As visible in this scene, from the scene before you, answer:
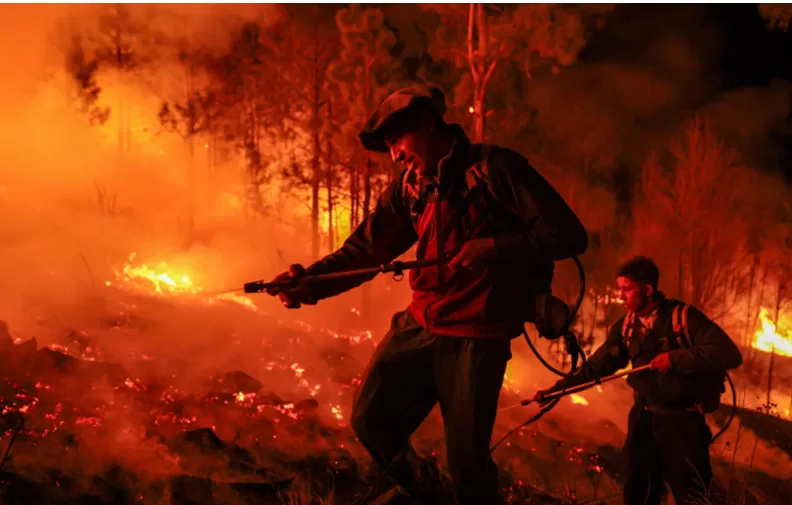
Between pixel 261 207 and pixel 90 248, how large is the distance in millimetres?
5599

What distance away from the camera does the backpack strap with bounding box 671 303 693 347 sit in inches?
147

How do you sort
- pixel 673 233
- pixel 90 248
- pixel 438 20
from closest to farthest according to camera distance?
pixel 90 248 < pixel 438 20 < pixel 673 233

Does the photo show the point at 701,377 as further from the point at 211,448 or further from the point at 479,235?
the point at 211,448

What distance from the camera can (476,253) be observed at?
8.34 ft

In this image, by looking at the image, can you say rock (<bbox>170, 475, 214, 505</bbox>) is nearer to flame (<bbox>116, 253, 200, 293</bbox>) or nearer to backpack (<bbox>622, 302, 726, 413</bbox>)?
backpack (<bbox>622, 302, 726, 413</bbox>)

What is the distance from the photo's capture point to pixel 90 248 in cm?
1036

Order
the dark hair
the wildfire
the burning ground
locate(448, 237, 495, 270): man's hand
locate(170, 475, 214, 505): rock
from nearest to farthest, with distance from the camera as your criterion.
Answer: locate(448, 237, 495, 270): man's hand → locate(170, 475, 214, 505): rock → the dark hair → the burning ground → the wildfire

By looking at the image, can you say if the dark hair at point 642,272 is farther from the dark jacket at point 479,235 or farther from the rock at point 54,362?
the rock at point 54,362

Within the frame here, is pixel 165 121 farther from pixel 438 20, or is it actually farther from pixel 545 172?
pixel 545 172

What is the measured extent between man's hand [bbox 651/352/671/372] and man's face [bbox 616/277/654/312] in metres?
0.35

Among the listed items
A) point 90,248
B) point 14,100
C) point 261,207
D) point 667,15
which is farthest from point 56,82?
point 667,15

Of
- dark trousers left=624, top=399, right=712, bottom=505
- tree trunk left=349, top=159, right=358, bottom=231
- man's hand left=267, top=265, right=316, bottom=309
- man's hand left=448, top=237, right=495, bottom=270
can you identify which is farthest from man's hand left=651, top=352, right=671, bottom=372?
tree trunk left=349, top=159, right=358, bottom=231

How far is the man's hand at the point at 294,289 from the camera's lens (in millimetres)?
2750

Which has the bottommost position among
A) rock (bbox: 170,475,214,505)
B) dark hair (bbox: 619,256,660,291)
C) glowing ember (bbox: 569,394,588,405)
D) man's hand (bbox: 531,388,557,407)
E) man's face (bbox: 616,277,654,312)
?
glowing ember (bbox: 569,394,588,405)
